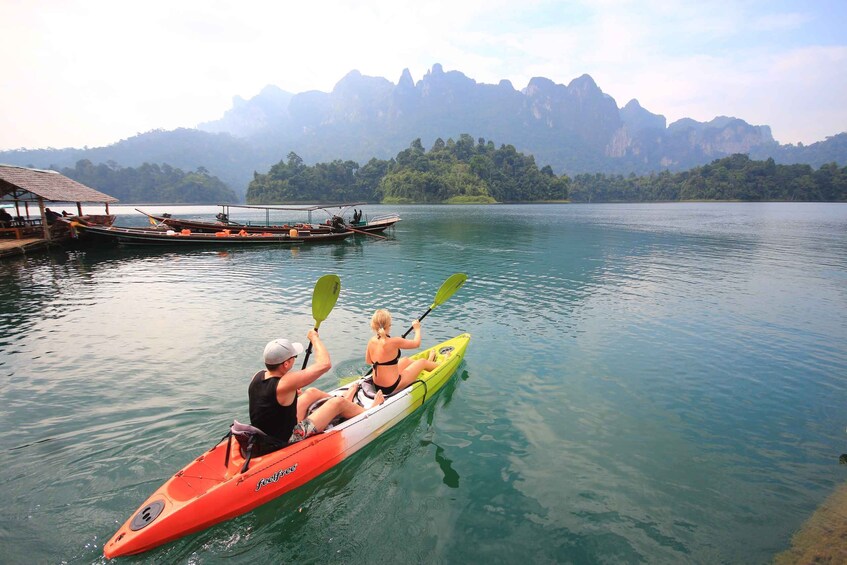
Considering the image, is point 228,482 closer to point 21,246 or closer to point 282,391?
point 282,391

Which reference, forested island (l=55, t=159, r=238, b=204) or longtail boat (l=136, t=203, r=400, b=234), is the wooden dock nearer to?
longtail boat (l=136, t=203, r=400, b=234)

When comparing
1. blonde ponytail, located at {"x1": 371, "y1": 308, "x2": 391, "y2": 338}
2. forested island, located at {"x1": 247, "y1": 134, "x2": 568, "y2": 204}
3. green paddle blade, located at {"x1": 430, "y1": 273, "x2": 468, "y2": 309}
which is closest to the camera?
blonde ponytail, located at {"x1": 371, "y1": 308, "x2": 391, "y2": 338}

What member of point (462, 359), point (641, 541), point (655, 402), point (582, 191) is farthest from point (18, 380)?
point (582, 191)

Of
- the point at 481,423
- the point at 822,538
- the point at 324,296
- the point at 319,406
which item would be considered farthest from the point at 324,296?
the point at 822,538

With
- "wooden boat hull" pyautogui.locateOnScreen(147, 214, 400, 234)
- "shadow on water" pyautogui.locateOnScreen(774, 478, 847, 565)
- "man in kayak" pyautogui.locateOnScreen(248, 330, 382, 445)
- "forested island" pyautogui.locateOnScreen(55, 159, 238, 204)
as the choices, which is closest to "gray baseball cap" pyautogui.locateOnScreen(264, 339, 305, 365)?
"man in kayak" pyautogui.locateOnScreen(248, 330, 382, 445)

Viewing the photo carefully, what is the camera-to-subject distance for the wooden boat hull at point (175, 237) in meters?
30.7

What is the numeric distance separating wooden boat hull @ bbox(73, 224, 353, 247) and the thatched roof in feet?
8.17

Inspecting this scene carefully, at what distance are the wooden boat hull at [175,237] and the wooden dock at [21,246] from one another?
8.22 feet

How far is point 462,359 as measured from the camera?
34.8ft

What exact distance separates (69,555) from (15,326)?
12.0m

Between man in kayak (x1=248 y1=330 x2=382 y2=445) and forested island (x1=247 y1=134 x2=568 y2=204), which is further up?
forested island (x1=247 y1=134 x2=568 y2=204)

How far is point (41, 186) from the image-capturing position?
89.2 feet

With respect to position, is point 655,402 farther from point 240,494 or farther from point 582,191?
point 582,191

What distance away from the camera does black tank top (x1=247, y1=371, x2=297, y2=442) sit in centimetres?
522
